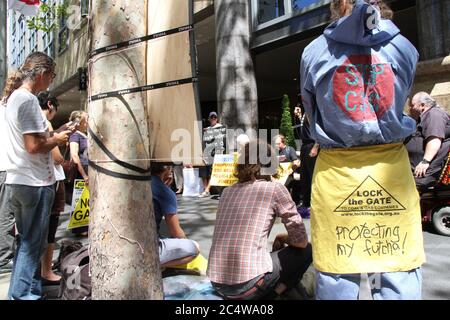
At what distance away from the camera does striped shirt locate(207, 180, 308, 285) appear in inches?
103

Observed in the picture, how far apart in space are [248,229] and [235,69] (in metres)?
7.33

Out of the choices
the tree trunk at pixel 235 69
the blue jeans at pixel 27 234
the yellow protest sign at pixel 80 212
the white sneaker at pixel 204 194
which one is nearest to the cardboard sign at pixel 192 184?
the white sneaker at pixel 204 194

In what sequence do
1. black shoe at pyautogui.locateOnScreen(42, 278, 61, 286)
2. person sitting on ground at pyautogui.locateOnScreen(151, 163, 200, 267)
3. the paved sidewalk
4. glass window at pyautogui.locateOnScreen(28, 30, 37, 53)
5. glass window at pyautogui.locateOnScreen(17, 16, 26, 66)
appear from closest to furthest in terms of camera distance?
the paved sidewalk → person sitting on ground at pyautogui.locateOnScreen(151, 163, 200, 267) → black shoe at pyautogui.locateOnScreen(42, 278, 61, 286) → glass window at pyautogui.locateOnScreen(28, 30, 37, 53) → glass window at pyautogui.locateOnScreen(17, 16, 26, 66)

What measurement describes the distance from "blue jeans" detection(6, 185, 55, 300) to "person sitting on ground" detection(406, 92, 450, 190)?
3627mm

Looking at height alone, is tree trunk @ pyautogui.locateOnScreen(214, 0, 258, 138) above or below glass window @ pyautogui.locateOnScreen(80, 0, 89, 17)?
below

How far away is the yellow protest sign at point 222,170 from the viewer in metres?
8.70

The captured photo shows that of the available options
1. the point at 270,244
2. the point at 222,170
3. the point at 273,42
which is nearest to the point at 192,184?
the point at 222,170

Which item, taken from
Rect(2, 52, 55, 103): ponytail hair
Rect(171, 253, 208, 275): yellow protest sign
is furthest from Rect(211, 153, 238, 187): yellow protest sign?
Rect(2, 52, 55, 103): ponytail hair

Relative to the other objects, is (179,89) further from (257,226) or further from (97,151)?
(257,226)

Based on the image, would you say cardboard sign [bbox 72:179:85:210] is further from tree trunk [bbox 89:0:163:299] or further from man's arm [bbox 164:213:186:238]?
tree trunk [bbox 89:0:163:299]

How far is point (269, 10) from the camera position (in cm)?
1024

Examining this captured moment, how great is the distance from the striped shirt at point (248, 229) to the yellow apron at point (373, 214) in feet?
2.59

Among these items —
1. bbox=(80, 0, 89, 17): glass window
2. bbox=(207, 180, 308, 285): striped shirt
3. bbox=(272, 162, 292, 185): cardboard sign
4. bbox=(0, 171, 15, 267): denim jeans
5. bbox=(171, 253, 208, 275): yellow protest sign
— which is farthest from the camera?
bbox=(80, 0, 89, 17): glass window

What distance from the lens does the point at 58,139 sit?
117 inches
